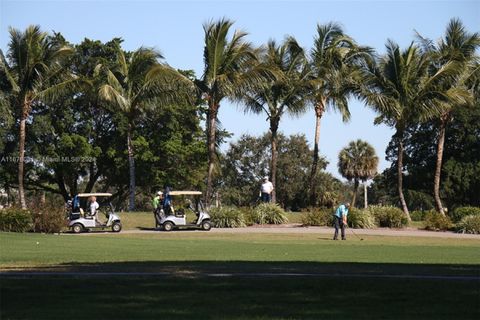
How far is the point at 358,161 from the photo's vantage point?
69312mm

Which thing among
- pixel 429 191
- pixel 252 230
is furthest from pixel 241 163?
pixel 252 230

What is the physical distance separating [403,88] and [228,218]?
12453 mm

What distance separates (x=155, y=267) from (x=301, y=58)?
31.5m

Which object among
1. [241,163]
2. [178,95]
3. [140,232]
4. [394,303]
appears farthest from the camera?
[241,163]

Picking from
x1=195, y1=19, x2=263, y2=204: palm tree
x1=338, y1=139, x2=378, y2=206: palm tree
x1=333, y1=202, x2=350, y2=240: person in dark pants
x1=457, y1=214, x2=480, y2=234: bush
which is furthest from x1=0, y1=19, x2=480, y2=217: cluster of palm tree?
→ x1=338, y1=139, x2=378, y2=206: palm tree

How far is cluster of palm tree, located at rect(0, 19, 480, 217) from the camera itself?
42.5m

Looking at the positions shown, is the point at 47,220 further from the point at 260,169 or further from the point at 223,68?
the point at 260,169

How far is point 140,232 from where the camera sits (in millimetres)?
35531

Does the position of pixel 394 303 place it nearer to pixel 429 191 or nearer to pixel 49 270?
pixel 49 270

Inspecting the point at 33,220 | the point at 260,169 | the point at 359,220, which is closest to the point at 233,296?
the point at 33,220

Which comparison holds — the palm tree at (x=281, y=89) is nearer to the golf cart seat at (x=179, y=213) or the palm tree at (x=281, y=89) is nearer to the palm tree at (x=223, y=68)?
the palm tree at (x=223, y=68)

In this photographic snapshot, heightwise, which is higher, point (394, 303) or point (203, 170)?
point (203, 170)

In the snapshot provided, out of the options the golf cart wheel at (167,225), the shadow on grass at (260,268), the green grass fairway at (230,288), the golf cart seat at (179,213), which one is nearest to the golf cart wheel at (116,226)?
the golf cart wheel at (167,225)

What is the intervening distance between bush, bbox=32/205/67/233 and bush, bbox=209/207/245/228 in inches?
285
